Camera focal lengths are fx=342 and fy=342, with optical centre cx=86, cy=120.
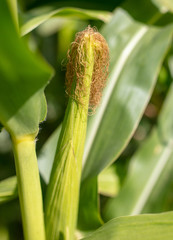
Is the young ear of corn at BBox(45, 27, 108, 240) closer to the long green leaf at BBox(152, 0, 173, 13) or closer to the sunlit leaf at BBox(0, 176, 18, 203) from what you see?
the sunlit leaf at BBox(0, 176, 18, 203)

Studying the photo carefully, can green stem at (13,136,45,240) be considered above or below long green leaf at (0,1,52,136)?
below

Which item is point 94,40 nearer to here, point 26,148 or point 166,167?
point 26,148

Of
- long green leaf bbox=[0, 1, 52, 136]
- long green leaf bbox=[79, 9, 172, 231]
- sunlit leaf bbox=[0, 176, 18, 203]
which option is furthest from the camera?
long green leaf bbox=[79, 9, 172, 231]

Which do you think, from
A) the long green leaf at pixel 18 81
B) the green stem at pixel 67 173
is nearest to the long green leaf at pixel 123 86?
the green stem at pixel 67 173

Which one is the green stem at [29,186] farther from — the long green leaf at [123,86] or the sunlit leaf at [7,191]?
the long green leaf at [123,86]

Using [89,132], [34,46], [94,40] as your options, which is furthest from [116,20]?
[34,46]

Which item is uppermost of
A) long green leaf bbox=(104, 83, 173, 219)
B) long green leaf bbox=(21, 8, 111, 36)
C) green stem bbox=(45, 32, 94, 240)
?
long green leaf bbox=(21, 8, 111, 36)

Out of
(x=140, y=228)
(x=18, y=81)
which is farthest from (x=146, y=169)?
(x=18, y=81)

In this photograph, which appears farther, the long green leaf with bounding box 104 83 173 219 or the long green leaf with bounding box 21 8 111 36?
the long green leaf with bounding box 104 83 173 219

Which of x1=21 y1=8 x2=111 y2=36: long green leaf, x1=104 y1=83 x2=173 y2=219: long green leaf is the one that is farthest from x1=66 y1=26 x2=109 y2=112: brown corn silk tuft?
x1=104 y1=83 x2=173 y2=219: long green leaf
